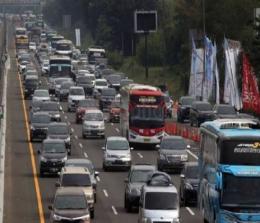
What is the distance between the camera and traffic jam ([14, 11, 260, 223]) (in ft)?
128

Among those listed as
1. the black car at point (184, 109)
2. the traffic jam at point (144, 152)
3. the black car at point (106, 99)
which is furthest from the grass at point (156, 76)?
the black car at point (184, 109)

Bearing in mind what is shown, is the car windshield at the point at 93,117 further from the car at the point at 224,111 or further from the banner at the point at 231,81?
the banner at the point at 231,81

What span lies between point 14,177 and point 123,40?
12110 cm

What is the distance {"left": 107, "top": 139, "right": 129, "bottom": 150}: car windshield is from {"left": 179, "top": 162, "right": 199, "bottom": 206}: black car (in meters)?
12.1

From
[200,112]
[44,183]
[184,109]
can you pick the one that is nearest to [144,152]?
[200,112]

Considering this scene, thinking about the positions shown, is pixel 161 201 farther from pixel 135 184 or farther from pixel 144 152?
pixel 144 152

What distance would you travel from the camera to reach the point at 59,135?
69625 mm

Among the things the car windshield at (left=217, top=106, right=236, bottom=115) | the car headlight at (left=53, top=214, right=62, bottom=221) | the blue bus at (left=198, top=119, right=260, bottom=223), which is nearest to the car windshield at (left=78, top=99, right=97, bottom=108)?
the car windshield at (left=217, top=106, right=236, bottom=115)

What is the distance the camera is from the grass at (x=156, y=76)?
12884cm

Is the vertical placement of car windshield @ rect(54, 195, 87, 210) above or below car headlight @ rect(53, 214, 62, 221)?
above

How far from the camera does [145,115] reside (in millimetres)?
71312

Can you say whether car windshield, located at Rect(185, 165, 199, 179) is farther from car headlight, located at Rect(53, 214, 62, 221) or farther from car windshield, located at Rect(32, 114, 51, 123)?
car windshield, located at Rect(32, 114, 51, 123)

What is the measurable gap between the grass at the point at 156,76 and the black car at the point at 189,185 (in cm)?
6993

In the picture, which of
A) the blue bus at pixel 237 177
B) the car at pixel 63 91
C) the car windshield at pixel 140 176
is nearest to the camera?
the blue bus at pixel 237 177
